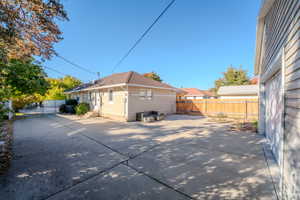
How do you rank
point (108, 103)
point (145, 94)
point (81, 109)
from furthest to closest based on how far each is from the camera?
1. point (81, 109)
2. point (108, 103)
3. point (145, 94)

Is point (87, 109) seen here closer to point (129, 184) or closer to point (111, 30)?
point (111, 30)

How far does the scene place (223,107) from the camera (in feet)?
38.0

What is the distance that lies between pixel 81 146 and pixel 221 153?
462cm

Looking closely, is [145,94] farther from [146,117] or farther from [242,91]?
[242,91]

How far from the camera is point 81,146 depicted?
4.46 metres

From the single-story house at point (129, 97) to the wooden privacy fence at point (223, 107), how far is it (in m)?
1.53

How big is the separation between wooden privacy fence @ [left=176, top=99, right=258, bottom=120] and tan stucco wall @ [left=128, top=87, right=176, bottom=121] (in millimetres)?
1528

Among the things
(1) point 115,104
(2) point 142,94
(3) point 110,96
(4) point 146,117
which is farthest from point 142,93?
(3) point 110,96

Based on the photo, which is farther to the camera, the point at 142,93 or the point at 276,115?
the point at 142,93

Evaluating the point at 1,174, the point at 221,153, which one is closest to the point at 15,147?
the point at 1,174

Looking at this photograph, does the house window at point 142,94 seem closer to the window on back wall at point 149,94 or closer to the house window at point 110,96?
the window on back wall at point 149,94

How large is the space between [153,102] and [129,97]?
2.76 metres

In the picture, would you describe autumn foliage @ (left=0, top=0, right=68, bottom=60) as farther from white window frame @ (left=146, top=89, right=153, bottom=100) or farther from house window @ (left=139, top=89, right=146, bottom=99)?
white window frame @ (left=146, top=89, right=153, bottom=100)

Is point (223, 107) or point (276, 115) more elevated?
point (276, 115)
